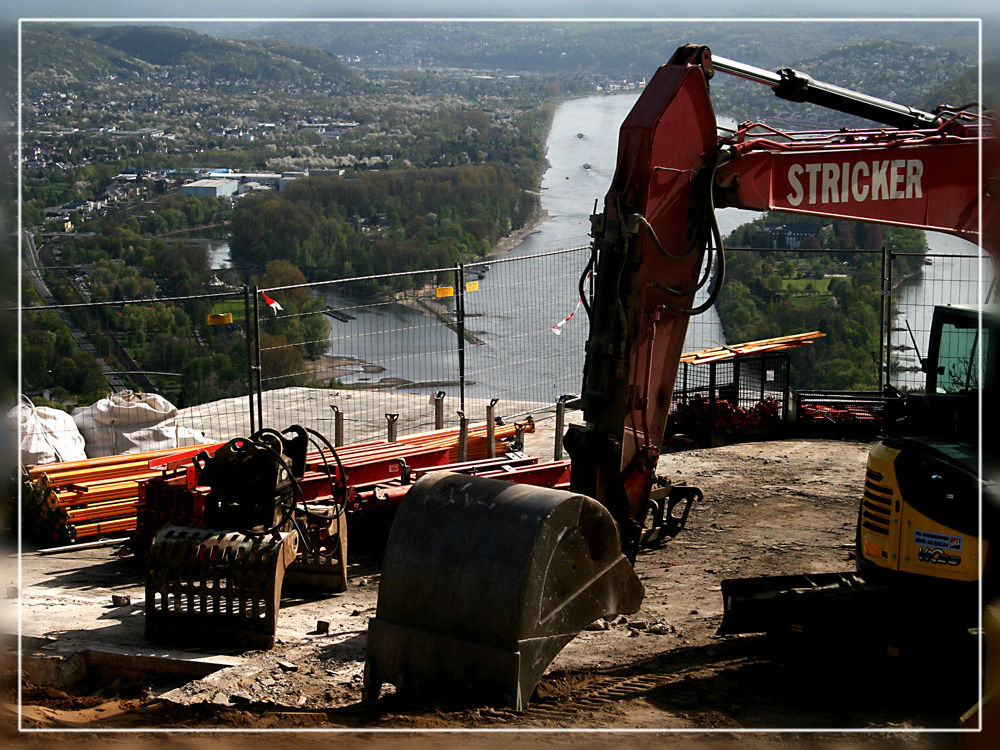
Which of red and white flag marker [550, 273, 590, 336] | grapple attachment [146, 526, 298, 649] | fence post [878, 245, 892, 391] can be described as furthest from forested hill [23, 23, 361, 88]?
fence post [878, 245, 892, 391]

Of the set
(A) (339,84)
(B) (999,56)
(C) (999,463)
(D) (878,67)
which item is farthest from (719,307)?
(A) (339,84)

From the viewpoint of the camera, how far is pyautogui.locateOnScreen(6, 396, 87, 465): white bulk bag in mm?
11641

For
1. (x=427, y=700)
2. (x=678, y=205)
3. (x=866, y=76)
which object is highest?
(x=866, y=76)

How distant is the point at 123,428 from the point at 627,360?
25.7 ft

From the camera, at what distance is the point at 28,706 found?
21.5 ft

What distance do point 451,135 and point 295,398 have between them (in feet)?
83.1

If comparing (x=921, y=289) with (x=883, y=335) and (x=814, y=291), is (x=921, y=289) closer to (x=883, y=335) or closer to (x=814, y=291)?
(x=883, y=335)

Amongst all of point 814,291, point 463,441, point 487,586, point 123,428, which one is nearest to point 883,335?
point 814,291

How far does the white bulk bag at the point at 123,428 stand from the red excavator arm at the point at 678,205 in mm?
7112

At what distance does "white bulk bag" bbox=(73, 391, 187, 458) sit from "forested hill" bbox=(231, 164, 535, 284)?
8.56m

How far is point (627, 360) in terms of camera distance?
7453 mm

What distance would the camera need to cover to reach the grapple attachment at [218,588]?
7781 millimetres

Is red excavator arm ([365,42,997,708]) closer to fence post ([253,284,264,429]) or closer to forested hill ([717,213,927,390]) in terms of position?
fence post ([253,284,264,429])

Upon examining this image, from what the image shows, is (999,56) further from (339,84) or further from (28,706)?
(339,84)
